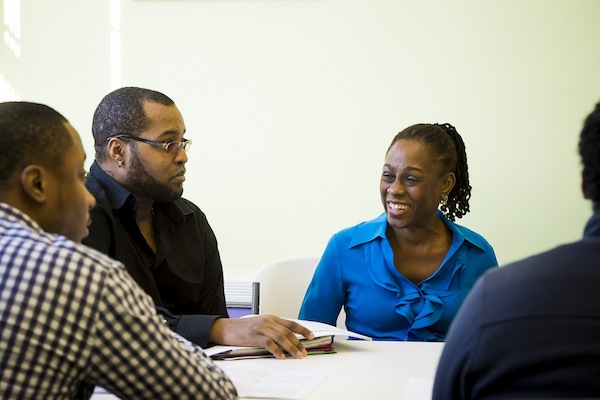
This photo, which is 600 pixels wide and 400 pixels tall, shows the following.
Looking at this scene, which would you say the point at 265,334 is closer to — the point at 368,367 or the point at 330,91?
the point at 368,367

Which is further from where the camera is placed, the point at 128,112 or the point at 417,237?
the point at 417,237

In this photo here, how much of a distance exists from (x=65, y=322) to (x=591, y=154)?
0.82m

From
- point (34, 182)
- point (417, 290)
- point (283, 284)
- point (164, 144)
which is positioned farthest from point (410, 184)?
point (34, 182)

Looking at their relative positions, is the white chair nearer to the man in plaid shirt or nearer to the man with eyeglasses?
the man with eyeglasses

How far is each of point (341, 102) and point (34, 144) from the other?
2.36 metres

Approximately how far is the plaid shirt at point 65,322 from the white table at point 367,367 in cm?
50

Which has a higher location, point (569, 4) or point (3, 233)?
point (569, 4)

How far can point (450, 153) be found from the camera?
2.89 m

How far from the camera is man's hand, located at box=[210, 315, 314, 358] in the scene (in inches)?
79.4

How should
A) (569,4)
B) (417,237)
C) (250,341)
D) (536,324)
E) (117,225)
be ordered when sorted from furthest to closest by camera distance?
(569,4), (417,237), (117,225), (250,341), (536,324)

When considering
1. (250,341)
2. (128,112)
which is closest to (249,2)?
(128,112)

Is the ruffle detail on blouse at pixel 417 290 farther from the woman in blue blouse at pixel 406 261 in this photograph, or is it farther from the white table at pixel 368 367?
the white table at pixel 368 367

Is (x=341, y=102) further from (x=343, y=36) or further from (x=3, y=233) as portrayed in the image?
(x=3, y=233)

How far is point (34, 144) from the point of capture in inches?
50.5
